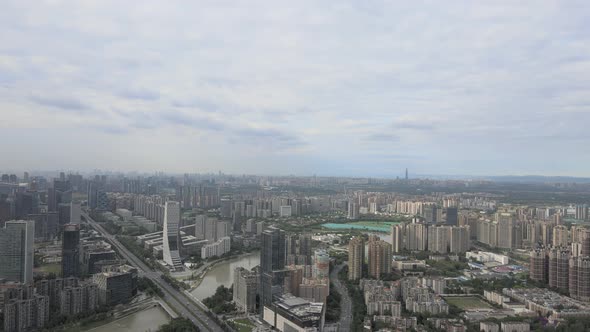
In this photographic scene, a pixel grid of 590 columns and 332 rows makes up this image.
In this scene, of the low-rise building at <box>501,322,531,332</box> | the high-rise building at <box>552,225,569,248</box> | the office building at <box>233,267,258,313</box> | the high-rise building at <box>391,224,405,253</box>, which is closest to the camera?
the low-rise building at <box>501,322,531,332</box>

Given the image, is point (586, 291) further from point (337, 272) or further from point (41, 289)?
point (41, 289)

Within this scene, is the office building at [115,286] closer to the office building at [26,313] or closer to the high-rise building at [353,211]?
the office building at [26,313]

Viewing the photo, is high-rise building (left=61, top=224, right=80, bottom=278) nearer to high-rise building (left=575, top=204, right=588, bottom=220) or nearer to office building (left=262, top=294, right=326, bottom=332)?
office building (left=262, top=294, right=326, bottom=332)

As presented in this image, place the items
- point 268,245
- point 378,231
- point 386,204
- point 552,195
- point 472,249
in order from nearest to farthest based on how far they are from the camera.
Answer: point 268,245 < point 472,249 < point 378,231 < point 386,204 < point 552,195

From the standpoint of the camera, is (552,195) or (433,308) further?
(552,195)

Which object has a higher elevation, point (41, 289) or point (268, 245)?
point (268, 245)

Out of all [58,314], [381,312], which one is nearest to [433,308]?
[381,312]

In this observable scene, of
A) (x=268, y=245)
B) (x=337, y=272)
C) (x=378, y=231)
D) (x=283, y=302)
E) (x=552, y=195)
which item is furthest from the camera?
(x=552, y=195)

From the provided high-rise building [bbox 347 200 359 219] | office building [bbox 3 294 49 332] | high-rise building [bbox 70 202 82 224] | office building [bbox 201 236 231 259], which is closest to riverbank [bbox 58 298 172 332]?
office building [bbox 3 294 49 332]
